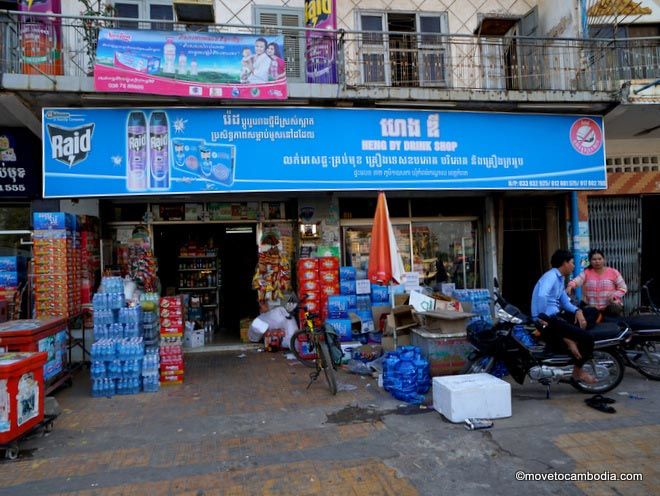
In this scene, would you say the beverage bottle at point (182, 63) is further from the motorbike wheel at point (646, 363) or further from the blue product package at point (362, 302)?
the motorbike wheel at point (646, 363)

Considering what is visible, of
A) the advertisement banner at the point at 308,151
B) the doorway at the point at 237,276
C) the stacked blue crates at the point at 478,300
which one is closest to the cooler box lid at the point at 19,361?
the advertisement banner at the point at 308,151

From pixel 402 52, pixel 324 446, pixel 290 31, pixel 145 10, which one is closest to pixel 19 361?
A: pixel 324 446

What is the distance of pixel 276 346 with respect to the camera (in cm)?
888

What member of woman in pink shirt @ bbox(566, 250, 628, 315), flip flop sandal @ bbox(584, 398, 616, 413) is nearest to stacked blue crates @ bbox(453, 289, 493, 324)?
woman in pink shirt @ bbox(566, 250, 628, 315)

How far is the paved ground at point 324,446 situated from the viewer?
376cm

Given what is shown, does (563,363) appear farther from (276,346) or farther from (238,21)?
(238,21)

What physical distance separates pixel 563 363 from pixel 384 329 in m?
3.04

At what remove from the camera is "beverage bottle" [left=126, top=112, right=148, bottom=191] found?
7.39 meters

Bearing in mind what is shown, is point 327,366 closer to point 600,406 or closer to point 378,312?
point 378,312

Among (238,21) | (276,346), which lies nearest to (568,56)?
(238,21)

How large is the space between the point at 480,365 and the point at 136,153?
638cm

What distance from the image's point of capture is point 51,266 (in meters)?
7.48

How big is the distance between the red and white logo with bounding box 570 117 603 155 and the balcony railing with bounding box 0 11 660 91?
72cm

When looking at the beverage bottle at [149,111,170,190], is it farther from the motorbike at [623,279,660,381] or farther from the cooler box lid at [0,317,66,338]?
the motorbike at [623,279,660,381]
